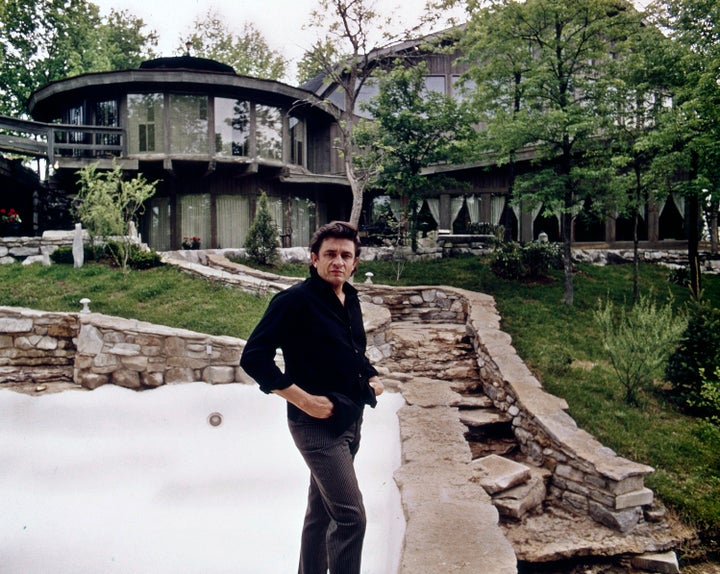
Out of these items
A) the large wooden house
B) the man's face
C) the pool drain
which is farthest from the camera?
the large wooden house

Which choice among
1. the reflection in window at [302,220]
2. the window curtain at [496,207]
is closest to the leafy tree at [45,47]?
the reflection in window at [302,220]

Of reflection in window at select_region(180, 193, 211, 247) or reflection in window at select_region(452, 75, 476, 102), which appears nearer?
reflection in window at select_region(452, 75, 476, 102)

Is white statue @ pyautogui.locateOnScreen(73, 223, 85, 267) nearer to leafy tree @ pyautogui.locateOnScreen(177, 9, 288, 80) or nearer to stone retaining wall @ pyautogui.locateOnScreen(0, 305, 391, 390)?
stone retaining wall @ pyautogui.locateOnScreen(0, 305, 391, 390)

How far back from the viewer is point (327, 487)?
8.29ft

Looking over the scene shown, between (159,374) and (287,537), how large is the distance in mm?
3618

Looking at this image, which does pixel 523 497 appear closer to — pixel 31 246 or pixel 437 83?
pixel 31 246

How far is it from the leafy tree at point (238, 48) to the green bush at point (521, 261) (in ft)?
73.3

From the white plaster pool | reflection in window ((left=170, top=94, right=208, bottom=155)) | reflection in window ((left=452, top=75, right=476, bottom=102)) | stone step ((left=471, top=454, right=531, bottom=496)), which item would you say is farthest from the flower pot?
stone step ((left=471, top=454, right=531, bottom=496))

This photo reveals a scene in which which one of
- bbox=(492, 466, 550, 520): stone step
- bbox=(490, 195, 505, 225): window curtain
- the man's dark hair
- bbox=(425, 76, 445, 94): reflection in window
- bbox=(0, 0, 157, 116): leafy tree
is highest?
bbox=(0, 0, 157, 116): leafy tree

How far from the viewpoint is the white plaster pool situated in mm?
4625

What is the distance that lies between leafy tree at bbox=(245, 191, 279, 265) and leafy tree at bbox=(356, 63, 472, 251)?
3369mm

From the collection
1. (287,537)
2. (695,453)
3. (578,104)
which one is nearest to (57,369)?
(287,537)

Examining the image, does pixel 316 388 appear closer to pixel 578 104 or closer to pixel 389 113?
pixel 578 104

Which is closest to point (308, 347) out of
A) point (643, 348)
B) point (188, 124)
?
point (643, 348)
